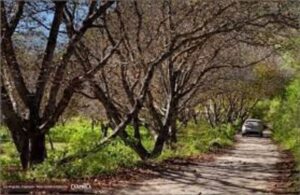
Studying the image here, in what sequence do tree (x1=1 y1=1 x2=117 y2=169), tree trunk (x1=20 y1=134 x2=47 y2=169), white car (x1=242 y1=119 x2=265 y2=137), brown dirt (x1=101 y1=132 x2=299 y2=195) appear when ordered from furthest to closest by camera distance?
white car (x1=242 y1=119 x2=265 y2=137) → tree trunk (x1=20 y1=134 x2=47 y2=169) → tree (x1=1 y1=1 x2=117 y2=169) → brown dirt (x1=101 y1=132 x2=299 y2=195)

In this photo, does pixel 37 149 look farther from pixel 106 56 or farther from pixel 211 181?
pixel 211 181

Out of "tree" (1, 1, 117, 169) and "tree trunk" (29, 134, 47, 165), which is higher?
"tree" (1, 1, 117, 169)

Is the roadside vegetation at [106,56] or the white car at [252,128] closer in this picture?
the roadside vegetation at [106,56]

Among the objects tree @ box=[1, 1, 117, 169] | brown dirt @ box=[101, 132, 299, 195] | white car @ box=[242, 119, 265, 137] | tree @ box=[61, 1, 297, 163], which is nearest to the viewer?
brown dirt @ box=[101, 132, 299, 195]

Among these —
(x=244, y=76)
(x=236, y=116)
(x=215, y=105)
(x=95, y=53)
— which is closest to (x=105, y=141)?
(x=95, y=53)

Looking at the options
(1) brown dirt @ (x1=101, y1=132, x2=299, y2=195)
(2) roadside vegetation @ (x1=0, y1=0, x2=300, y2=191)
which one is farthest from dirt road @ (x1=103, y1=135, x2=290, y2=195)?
(2) roadside vegetation @ (x1=0, y1=0, x2=300, y2=191)

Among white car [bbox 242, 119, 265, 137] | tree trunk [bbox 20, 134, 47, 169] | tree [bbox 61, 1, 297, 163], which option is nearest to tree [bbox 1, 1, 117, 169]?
tree trunk [bbox 20, 134, 47, 169]

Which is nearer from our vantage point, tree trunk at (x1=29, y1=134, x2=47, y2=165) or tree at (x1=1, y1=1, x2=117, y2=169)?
tree at (x1=1, y1=1, x2=117, y2=169)

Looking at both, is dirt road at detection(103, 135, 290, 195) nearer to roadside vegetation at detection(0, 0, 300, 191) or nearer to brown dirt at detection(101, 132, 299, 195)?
brown dirt at detection(101, 132, 299, 195)

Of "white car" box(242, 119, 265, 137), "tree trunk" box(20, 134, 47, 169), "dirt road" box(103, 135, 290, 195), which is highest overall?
"white car" box(242, 119, 265, 137)

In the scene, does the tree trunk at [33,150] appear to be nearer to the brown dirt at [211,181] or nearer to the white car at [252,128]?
the brown dirt at [211,181]

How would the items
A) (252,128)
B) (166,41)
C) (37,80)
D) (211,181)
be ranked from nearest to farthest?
(211,181) → (37,80) → (166,41) → (252,128)

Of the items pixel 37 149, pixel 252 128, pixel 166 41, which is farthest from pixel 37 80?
pixel 252 128

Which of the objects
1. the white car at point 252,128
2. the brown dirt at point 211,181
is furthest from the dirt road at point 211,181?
the white car at point 252,128
